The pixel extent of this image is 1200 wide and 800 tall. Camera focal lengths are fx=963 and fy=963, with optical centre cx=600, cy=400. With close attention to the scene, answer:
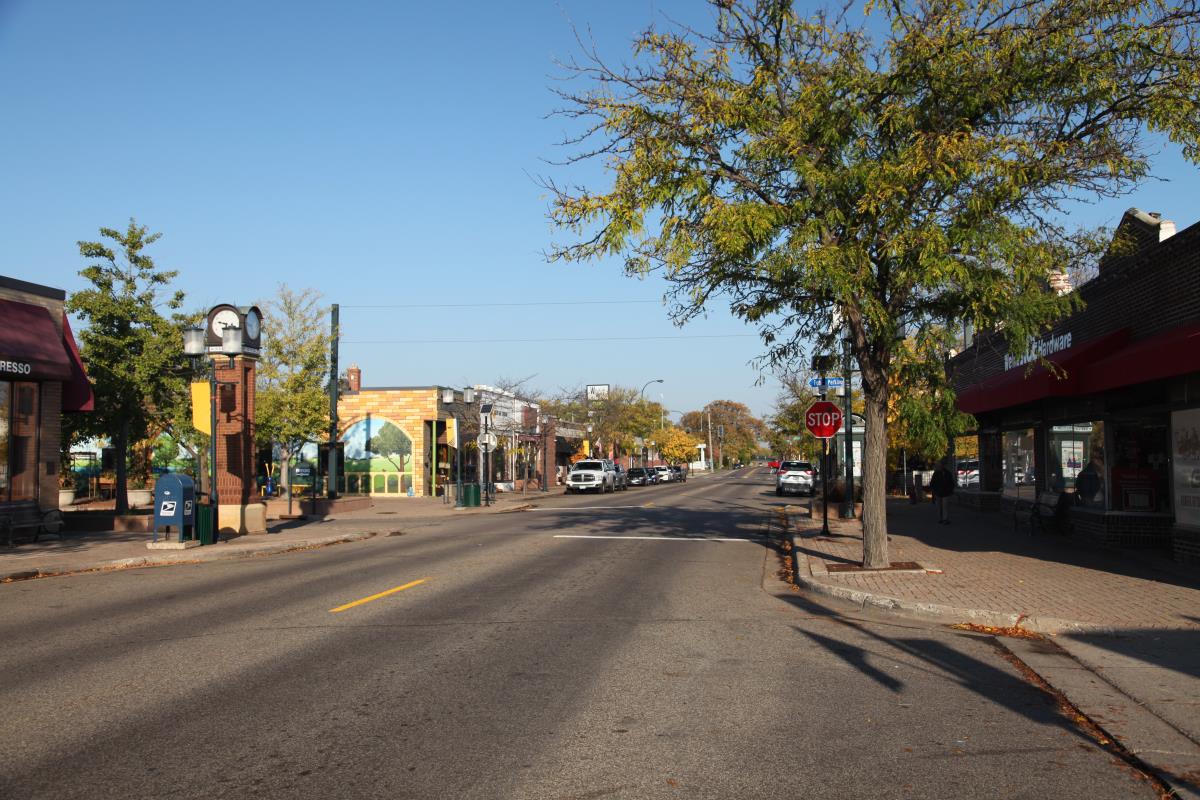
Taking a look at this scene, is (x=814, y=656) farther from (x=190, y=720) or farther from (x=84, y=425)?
(x=84, y=425)

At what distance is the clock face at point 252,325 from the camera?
2158 centimetres

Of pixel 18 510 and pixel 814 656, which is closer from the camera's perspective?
pixel 814 656

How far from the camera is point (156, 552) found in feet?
58.0

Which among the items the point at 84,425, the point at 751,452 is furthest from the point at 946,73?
the point at 751,452

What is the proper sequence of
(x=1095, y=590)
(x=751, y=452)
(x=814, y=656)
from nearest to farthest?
(x=814, y=656) → (x=1095, y=590) → (x=751, y=452)

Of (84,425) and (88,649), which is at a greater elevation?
(84,425)

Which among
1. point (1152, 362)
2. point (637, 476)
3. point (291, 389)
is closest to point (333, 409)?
point (291, 389)

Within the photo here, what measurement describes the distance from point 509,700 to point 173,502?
13.7 m

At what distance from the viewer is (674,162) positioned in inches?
523

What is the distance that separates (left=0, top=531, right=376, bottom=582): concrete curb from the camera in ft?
49.2

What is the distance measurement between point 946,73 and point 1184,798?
974cm

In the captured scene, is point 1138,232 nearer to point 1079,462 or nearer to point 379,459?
point 1079,462

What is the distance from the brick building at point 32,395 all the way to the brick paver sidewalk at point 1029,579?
15.6 metres

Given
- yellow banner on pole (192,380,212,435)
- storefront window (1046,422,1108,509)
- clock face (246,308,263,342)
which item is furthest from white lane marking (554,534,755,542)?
clock face (246,308,263,342)
